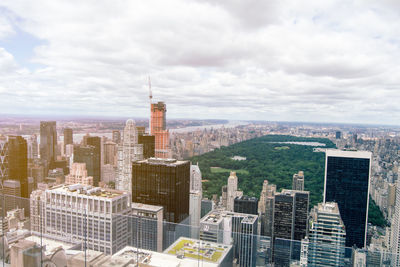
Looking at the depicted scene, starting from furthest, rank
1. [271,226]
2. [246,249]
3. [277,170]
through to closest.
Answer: [277,170] < [271,226] < [246,249]

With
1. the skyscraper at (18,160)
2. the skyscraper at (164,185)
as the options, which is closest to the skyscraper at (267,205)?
the skyscraper at (164,185)

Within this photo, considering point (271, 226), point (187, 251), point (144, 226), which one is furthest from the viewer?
point (271, 226)

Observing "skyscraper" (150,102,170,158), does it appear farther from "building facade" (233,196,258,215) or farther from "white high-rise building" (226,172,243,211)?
"building facade" (233,196,258,215)

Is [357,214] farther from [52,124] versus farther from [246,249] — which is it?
[52,124]

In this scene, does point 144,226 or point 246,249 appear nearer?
point 144,226

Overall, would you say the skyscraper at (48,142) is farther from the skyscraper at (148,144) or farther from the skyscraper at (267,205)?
the skyscraper at (267,205)

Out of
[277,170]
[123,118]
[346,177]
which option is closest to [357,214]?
[346,177]

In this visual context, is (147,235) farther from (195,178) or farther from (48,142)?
(48,142)

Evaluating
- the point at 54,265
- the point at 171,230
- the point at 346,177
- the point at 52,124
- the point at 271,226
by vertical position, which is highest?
the point at 52,124

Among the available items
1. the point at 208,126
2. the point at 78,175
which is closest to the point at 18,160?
the point at 78,175
